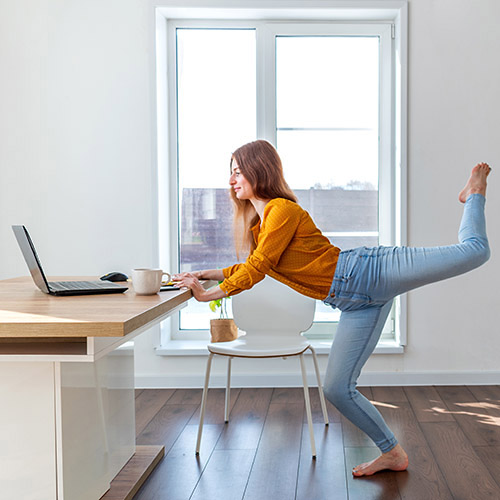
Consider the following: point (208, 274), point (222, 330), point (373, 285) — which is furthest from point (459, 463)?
point (222, 330)

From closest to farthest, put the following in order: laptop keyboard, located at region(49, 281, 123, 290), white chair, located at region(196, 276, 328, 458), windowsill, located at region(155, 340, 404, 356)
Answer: laptop keyboard, located at region(49, 281, 123, 290), white chair, located at region(196, 276, 328, 458), windowsill, located at region(155, 340, 404, 356)

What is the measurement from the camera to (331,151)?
382 cm

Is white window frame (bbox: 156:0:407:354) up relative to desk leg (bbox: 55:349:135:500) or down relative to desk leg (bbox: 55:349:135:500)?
up

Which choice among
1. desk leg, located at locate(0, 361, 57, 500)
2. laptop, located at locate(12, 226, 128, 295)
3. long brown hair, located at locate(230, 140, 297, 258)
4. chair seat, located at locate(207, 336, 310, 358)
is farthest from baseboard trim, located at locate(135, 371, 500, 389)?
desk leg, located at locate(0, 361, 57, 500)

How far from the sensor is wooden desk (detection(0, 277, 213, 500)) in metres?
1.42

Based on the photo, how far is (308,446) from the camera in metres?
2.66

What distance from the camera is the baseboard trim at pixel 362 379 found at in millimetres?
3637

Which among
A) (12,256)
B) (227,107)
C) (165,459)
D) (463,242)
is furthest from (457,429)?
(12,256)

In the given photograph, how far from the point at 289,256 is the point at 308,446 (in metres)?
0.91

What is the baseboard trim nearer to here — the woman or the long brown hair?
the woman

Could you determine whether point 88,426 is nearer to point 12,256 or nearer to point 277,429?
point 277,429

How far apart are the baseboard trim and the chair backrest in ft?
2.39

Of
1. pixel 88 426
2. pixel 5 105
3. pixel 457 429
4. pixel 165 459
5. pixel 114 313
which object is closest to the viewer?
pixel 114 313

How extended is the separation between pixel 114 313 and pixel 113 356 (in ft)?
2.49
